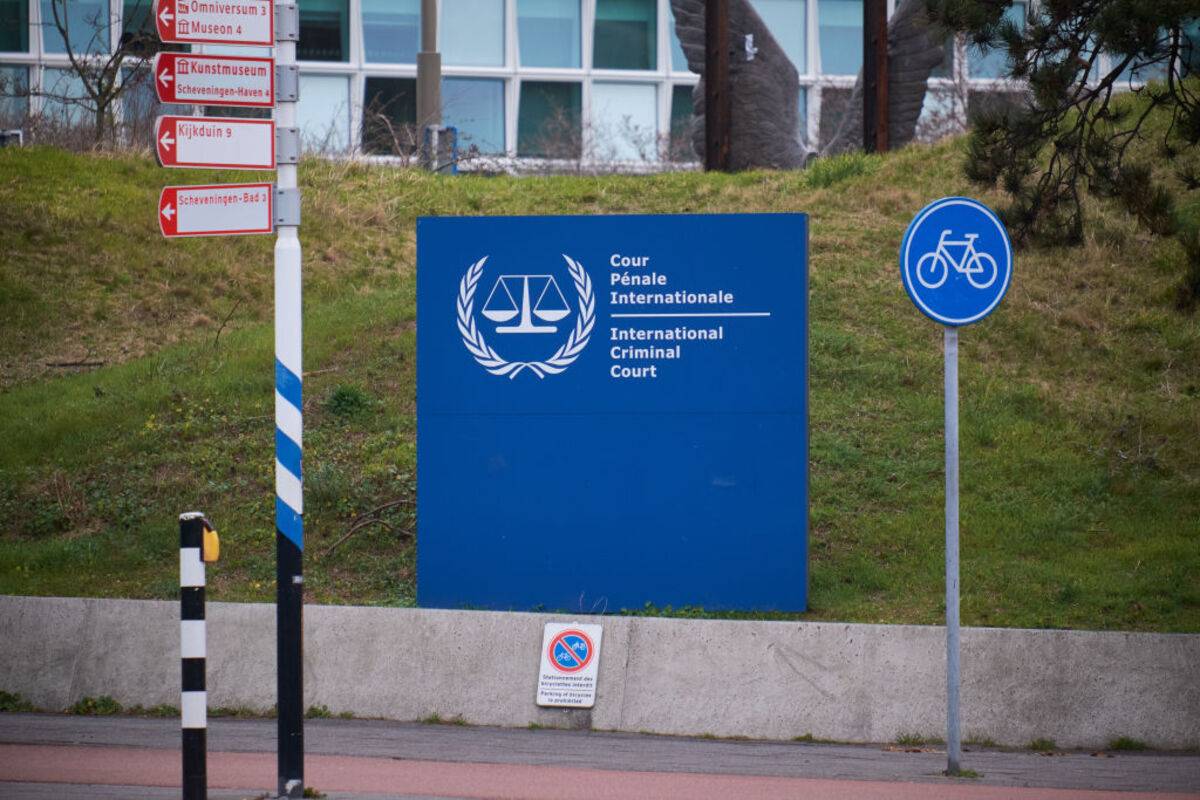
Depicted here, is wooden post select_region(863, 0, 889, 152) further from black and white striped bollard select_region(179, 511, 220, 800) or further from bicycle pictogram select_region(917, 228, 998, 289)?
black and white striped bollard select_region(179, 511, 220, 800)

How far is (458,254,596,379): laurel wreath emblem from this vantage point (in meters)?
12.3

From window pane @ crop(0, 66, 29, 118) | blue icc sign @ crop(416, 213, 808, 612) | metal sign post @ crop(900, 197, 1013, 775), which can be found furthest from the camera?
window pane @ crop(0, 66, 29, 118)

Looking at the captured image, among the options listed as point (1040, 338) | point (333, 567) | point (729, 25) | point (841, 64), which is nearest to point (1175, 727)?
point (333, 567)

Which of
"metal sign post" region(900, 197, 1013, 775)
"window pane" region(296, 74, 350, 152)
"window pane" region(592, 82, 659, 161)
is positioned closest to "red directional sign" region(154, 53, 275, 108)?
"metal sign post" region(900, 197, 1013, 775)

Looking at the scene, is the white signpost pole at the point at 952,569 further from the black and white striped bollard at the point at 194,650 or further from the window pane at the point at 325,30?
the window pane at the point at 325,30

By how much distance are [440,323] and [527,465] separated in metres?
1.31

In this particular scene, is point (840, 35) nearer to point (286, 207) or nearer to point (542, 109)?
point (542, 109)

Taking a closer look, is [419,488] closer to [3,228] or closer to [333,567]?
[333,567]

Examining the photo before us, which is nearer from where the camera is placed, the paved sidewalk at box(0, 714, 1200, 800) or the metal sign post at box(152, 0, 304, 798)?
the metal sign post at box(152, 0, 304, 798)

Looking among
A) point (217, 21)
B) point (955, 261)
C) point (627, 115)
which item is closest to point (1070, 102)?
point (955, 261)

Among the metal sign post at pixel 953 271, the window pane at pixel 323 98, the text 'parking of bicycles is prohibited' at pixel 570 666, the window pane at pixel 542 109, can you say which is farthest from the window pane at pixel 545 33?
the metal sign post at pixel 953 271

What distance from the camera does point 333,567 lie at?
45.8 feet

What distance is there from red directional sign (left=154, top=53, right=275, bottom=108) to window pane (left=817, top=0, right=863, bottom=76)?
1631 inches

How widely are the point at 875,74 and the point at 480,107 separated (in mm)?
24704
